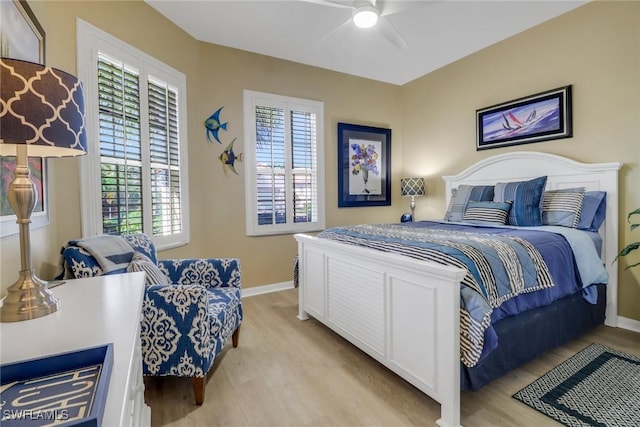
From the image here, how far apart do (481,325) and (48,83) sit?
6.29 ft

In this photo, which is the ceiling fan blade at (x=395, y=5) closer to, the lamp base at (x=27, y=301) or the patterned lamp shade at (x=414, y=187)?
the patterned lamp shade at (x=414, y=187)

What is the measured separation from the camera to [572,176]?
9.41ft

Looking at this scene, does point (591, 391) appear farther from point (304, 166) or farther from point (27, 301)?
point (304, 166)

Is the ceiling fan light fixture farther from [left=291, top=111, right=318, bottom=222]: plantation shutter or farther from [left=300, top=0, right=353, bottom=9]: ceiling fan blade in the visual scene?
[left=291, top=111, right=318, bottom=222]: plantation shutter

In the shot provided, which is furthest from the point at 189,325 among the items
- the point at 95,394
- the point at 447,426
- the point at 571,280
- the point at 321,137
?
the point at 321,137

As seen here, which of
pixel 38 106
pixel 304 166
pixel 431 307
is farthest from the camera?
pixel 304 166

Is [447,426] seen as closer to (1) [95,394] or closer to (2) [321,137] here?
(1) [95,394]

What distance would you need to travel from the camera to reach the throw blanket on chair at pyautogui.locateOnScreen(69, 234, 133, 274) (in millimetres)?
1672

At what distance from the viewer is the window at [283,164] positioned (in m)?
3.65

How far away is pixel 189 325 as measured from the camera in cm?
168

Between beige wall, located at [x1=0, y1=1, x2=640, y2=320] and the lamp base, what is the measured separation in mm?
310

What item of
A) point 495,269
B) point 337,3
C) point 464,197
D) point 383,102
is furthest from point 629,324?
point 383,102

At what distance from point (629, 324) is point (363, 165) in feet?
10.5

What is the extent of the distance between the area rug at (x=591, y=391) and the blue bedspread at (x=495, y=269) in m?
0.47
